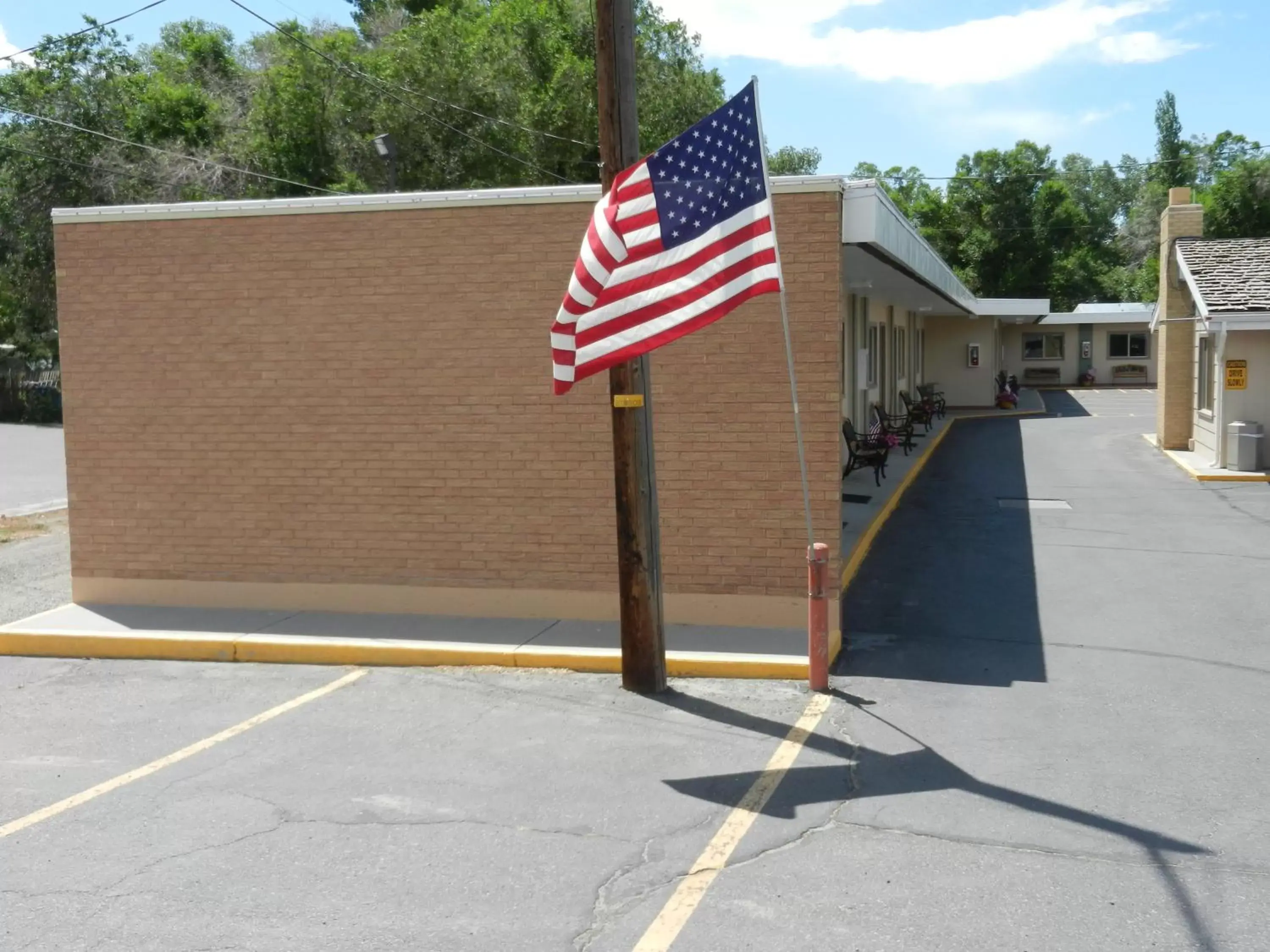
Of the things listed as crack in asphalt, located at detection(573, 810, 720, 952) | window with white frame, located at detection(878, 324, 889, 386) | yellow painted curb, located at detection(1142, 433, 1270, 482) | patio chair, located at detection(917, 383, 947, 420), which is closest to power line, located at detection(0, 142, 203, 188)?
window with white frame, located at detection(878, 324, 889, 386)

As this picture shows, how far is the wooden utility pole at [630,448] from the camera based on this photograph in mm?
7691

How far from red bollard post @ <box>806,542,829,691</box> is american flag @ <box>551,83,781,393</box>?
176 cm

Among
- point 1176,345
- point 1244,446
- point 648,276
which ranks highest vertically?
point 648,276

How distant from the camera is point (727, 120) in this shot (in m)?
7.46

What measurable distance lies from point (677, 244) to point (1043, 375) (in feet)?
149

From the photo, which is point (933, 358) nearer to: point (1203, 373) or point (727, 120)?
point (1203, 373)

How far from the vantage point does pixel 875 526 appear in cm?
1446

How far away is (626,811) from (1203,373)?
19.5m

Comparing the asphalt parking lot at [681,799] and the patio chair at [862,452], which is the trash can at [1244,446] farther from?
the asphalt parking lot at [681,799]

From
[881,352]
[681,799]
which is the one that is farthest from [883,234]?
[881,352]

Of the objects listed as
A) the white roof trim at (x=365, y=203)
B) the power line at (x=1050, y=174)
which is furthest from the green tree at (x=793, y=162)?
the white roof trim at (x=365, y=203)

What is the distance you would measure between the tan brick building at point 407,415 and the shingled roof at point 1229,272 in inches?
434

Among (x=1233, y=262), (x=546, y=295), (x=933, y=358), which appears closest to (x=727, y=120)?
(x=546, y=295)

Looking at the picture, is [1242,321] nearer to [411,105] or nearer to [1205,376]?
[1205,376]
